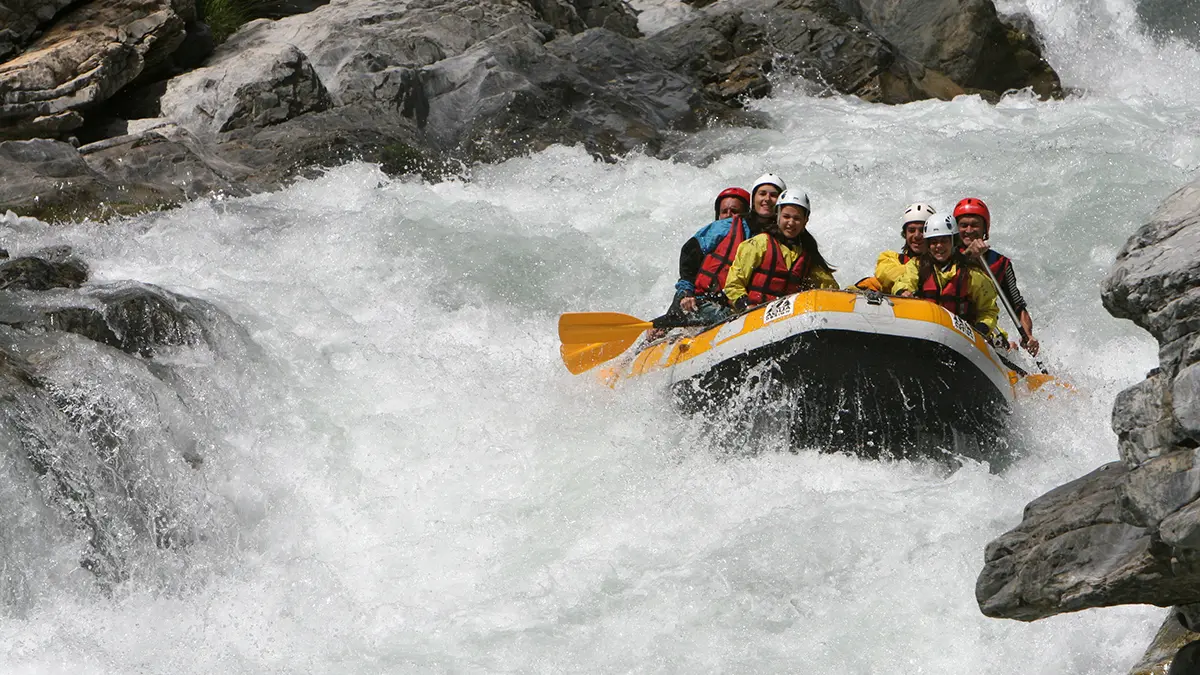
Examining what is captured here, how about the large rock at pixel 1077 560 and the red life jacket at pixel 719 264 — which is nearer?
the large rock at pixel 1077 560

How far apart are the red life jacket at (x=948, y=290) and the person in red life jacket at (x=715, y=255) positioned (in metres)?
0.89

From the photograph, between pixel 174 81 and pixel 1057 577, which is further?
pixel 174 81

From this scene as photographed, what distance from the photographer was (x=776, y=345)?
6.28 metres

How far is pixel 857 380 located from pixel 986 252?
1337 mm

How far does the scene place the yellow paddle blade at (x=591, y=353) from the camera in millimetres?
7348

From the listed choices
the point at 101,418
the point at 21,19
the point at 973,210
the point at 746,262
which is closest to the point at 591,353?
the point at 746,262

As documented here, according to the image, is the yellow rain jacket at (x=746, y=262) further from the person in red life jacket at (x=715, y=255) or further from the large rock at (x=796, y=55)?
the large rock at (x=796, y=55)

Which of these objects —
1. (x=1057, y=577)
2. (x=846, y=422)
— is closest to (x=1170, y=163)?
(x=846, y=422)

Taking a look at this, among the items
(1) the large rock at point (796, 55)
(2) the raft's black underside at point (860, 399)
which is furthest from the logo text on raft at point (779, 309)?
(1) the large rock at point (796, 55)

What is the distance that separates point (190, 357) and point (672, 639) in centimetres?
317

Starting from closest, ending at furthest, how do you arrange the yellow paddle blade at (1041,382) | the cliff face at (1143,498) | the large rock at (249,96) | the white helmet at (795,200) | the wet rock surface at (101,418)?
the cliff face at (1143,498) < the wet rock surface at (101,418) < the yellow paddle blade at (1041,382) < the white helmet at (795,200) < the large rock at (249,96)

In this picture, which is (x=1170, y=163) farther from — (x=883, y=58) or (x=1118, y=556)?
(x=1118, y=556)

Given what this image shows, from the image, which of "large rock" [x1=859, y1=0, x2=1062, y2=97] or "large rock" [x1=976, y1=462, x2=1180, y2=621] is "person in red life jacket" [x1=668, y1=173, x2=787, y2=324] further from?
"large rock" [x1=859, y1=0, x2=1062, y2=97]

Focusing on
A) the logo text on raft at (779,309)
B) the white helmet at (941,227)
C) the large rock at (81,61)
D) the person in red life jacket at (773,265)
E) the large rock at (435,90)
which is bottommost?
the large rock at (435,90)
